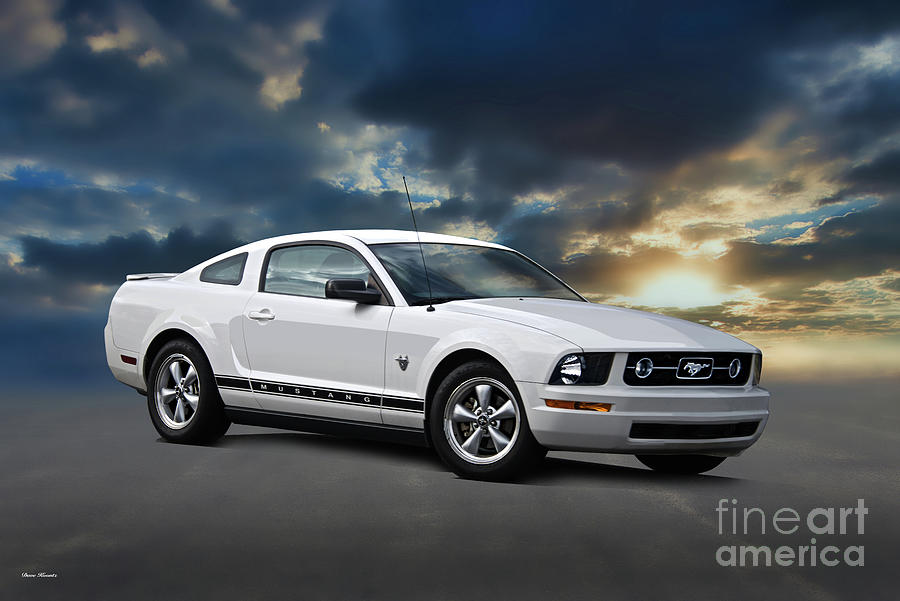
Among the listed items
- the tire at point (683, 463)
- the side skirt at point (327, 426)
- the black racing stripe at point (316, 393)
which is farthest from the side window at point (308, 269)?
the tire at point (683, 463)

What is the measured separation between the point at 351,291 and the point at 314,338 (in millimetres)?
681

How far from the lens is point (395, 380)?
760 centimetres

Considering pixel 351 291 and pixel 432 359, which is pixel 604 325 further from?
pixel 351 291

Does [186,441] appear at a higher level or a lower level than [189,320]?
lower

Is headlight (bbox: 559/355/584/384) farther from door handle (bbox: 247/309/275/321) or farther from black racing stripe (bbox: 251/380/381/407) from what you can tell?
door handle (bbox: 247/309/275/321)

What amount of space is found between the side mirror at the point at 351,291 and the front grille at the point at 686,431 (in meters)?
2.34

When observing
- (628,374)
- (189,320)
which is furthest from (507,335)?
(189,320)

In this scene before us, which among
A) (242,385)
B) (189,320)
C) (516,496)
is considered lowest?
(516,496)

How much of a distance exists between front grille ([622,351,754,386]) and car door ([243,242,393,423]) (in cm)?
200

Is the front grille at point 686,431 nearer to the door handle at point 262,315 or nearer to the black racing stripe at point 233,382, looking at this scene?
the door handle at point 262,315

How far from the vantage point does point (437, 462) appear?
7.89 meters

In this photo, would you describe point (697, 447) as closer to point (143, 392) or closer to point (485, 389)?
point (485, 389)

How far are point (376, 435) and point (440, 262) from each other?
1576mm

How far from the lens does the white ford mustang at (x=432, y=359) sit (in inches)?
268
